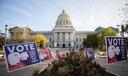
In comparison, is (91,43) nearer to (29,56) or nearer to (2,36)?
(2,36)

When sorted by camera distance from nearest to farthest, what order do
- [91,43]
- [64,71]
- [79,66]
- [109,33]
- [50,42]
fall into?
1. [64,71]
2. [79,66]
3. [109,33]
4. [91,43]
5. [50,42]

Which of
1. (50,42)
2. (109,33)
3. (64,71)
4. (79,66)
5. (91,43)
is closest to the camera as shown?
(64,71)

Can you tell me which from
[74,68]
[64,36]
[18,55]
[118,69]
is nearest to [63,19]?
[64,36]

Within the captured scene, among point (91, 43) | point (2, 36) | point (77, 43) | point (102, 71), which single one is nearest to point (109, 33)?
point (91, 43)

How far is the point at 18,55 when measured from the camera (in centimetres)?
605

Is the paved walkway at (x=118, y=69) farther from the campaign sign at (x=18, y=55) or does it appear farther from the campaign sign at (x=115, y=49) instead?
the campaign sign at (x=18, y=55)

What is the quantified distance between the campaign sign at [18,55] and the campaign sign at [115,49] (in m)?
2.27

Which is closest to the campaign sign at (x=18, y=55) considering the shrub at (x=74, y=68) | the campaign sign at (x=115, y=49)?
the shrub at (x=74, y=68)

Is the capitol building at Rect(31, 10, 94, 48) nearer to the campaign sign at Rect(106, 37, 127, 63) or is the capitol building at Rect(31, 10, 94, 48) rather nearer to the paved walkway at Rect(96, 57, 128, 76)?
the paved walkway at Rect(96, 57, 128, 76)

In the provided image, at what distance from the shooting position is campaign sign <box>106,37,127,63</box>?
7.01 metres

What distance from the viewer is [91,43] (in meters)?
73.2

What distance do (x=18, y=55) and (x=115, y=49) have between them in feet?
10.1

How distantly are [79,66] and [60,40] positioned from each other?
123151 mm

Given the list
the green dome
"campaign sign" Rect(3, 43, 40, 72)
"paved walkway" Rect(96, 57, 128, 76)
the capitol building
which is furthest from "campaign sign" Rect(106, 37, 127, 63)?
the capitol building
